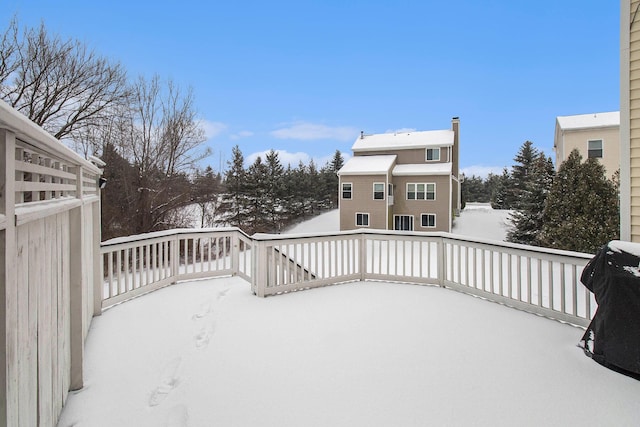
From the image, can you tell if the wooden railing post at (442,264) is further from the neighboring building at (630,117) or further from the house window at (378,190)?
the house window at (378,190)

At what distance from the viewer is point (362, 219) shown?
19578 mm

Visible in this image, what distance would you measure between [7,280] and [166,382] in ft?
5.72

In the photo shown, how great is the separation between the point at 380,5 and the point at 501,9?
3.27 m

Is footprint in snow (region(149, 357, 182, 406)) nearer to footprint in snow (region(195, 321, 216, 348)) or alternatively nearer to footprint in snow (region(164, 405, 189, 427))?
footprint in snow (region(164, 405, 189, 427))

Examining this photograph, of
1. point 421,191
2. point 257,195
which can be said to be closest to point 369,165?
point 421,191

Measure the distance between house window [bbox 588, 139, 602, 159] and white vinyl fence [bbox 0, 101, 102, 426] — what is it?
18.5m

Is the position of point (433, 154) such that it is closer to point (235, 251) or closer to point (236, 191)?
point (236, 191)

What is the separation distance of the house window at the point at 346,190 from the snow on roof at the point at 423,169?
262 centimetres

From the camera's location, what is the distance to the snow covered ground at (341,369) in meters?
2.19

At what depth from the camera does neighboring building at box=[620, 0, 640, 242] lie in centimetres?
337

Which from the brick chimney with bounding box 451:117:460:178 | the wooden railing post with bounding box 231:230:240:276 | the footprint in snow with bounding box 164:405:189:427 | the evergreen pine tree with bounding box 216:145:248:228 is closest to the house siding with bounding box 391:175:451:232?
the brick chimney with bounding box 451:117:460:178

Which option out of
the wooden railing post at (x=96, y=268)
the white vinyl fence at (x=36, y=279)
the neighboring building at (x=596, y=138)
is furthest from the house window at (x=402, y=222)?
the white vinyl fence at (x=36, y=279)

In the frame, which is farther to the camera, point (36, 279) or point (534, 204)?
point (534, 204)

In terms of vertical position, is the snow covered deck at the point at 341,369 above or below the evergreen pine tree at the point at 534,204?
below
